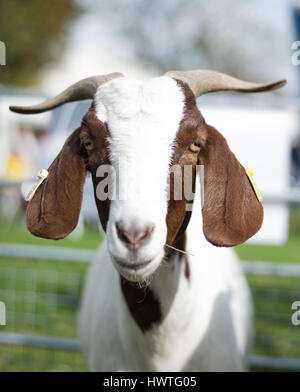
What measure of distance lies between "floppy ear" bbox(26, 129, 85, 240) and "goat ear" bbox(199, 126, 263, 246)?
56cm

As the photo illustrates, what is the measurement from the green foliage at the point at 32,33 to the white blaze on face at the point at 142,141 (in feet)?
66.5

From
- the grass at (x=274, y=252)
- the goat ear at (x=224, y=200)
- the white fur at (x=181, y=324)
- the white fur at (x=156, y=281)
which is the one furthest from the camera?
the grass at (x=274, y=252)

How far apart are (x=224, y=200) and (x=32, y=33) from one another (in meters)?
22.5

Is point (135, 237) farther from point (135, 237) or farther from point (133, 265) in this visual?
point (133, 265)

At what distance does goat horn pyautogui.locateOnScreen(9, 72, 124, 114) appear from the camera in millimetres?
2326

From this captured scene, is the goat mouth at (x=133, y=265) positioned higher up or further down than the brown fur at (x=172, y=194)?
further down

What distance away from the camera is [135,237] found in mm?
1752

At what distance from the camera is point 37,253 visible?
4.33 m

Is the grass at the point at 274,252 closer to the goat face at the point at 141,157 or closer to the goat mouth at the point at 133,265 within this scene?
the goat face at the point at 141,157

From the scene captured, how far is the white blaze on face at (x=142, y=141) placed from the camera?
1812 millimetres

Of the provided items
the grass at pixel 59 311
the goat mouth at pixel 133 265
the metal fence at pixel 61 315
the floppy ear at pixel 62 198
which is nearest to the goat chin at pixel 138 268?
the goat mouth at pixel 133 265

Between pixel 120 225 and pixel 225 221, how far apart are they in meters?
0.63
